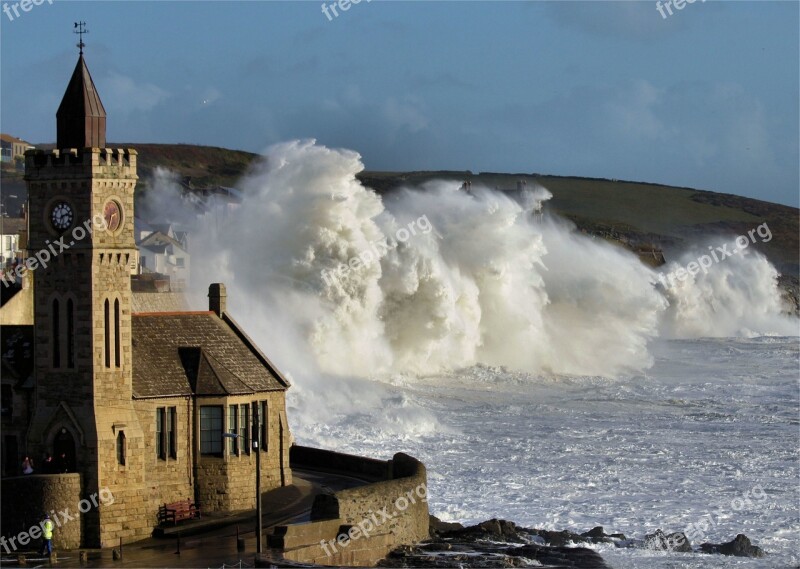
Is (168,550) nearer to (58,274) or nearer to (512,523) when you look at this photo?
(58,274)

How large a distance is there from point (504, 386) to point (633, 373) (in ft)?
35.1

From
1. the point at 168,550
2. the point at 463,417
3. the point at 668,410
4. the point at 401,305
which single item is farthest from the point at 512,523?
the point at 401,305

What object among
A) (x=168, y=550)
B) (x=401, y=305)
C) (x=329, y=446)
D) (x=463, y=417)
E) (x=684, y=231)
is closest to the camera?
(x=168, y=550)

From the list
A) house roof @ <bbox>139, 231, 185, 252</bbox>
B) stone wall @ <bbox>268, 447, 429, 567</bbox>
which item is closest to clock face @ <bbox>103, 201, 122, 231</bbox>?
stone wall @ <bbox>268, 447, 429, 567</bbox>

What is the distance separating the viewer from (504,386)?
6681cm

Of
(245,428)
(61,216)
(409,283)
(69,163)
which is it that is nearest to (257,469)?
(245,428)

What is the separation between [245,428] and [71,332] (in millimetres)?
4529

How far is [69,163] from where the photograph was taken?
93.0 ft

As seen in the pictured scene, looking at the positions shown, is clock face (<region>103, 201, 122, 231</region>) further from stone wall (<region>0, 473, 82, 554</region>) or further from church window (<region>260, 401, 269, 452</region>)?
church window (<region>260, 401, 269, 452</region>)

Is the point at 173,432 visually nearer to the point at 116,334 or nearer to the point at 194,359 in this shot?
the point at 194,359

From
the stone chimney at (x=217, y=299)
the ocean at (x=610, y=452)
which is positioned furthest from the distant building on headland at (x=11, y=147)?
the stone chimney at (x=217, y=299)

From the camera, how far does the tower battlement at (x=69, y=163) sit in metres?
28.3

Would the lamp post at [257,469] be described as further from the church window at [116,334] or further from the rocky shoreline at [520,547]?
the rocky shoreline at [520,547]

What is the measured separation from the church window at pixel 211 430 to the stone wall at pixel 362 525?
2.62 metres
